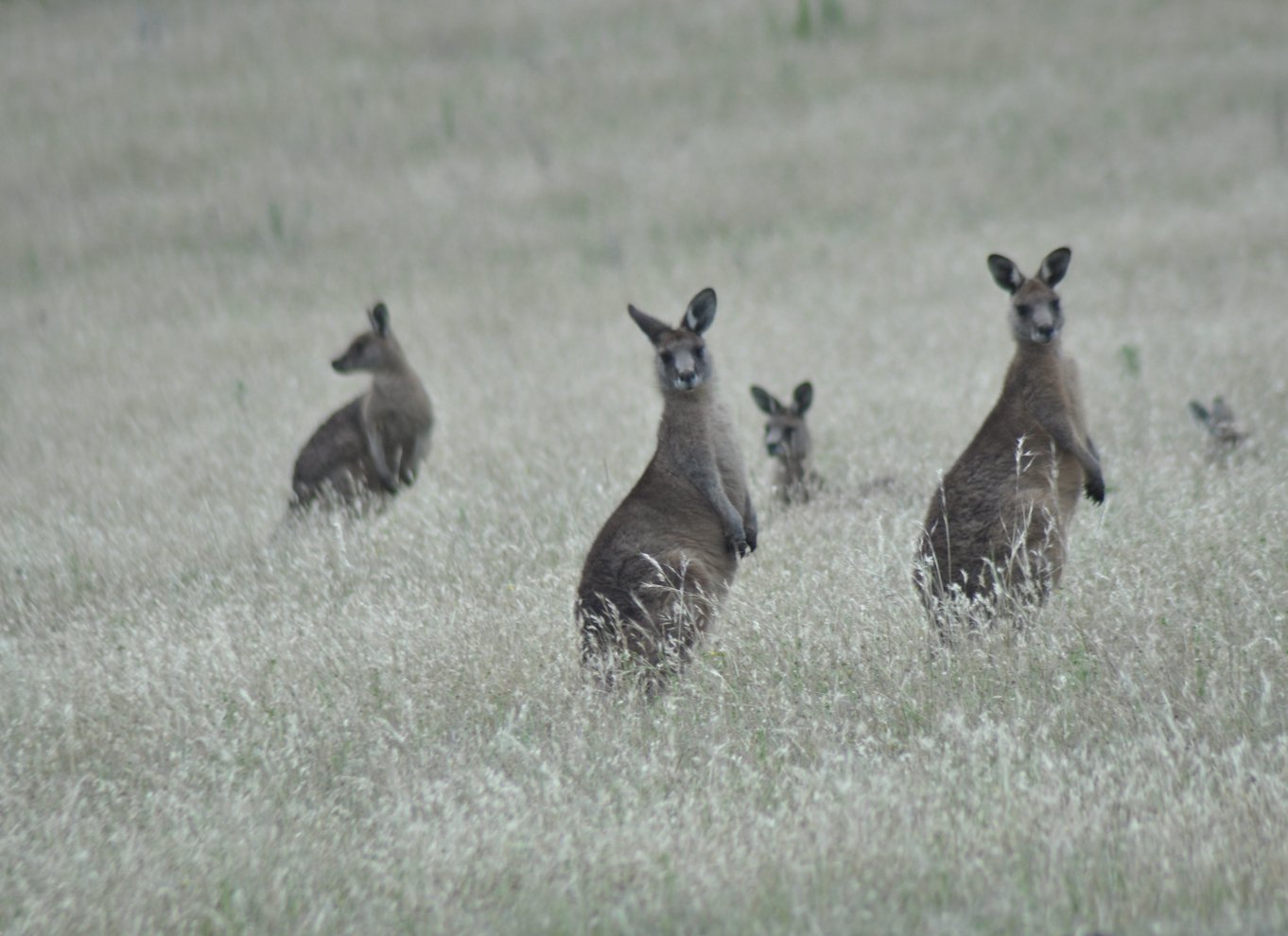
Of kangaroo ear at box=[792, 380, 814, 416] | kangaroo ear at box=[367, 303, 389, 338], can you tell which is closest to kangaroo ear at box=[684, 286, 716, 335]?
kangaroo ear at box=[792, 380, 814, 416]

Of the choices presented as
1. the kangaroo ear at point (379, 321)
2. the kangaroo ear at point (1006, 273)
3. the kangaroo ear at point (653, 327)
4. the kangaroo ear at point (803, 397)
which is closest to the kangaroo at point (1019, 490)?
the kangaroo ear at point (1006, 273)

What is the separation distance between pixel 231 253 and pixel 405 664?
16297 mm

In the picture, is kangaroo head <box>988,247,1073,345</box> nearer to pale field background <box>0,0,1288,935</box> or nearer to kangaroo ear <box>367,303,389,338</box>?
pale field background <box>0,0,1288,935</box>

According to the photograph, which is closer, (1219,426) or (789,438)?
(1219,426)

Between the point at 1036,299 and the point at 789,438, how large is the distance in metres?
3.42

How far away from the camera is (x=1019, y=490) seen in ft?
20.0

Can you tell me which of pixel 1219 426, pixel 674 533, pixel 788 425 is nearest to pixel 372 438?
pixel 788 425

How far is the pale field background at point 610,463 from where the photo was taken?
423 cm

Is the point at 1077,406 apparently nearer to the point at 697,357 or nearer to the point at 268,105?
the point at 697,357

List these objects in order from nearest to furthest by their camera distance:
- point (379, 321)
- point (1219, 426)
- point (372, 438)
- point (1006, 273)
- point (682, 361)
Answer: point (682, 361) → point (1006, 273) → point (1219, 426) → point (372, 438) → point (379, 321)

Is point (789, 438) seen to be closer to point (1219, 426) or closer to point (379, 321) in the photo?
point (1219, 426)

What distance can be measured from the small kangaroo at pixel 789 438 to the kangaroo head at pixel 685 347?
280cm

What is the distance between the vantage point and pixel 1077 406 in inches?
263

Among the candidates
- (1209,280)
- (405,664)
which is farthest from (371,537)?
(1209,280)
